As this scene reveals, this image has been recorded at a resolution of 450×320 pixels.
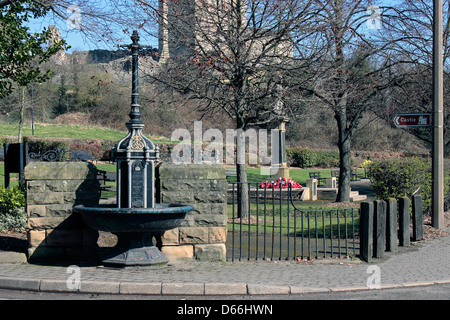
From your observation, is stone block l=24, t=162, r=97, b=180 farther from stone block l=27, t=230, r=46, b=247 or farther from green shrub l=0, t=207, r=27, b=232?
green shrub l=0, t=207, r=27, b=232

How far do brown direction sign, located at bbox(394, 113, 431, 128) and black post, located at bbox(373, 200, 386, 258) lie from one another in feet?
10.7

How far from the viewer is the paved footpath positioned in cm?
636

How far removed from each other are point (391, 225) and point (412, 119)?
11.0 feet

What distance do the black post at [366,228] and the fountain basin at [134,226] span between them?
3032 mm

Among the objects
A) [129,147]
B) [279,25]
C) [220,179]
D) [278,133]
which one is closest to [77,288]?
[129,147]

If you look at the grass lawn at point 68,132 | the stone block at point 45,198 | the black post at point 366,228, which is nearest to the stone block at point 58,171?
the stone block at point 45,198

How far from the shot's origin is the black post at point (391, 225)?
9195mm

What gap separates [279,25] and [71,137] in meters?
29.3

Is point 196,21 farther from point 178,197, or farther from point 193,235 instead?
point 193,235

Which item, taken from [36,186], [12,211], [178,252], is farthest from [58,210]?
[12,211]

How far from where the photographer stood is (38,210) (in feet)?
25.7

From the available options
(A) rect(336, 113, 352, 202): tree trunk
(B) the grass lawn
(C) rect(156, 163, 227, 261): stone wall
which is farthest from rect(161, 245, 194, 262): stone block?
(B) the grass lawn

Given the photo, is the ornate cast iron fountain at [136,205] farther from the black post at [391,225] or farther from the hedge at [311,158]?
the hedge at [311,158]

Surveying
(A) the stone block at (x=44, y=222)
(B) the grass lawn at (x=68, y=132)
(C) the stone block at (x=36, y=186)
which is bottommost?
(A) the stone block at (x=44, y=222)
